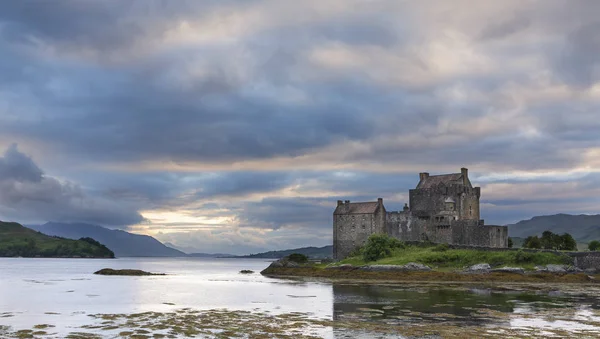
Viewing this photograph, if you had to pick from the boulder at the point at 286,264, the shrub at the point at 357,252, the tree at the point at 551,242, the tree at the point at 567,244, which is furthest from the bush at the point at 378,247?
the tree at the point at 567,244

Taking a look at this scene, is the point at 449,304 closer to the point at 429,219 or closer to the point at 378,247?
the point at 378,247

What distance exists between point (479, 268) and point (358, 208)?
28342 mm

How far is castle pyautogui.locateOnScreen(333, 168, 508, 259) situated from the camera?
91.2 meters

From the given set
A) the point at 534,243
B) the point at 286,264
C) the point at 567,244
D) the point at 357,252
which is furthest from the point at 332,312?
the point at 567,244

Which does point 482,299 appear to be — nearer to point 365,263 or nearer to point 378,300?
point 378,300

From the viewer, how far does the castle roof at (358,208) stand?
99875mm

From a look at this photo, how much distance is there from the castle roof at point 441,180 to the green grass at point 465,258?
11.8m

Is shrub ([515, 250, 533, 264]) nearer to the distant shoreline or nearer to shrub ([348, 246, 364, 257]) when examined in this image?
the distant shoreline

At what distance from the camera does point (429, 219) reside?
96.0 meters

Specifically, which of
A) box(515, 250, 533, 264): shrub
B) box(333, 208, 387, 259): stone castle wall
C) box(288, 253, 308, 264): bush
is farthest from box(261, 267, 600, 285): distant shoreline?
box(288, 253, 308, 264): bush

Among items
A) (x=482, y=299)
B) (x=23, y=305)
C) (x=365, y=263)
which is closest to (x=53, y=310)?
(x=23, y=305)

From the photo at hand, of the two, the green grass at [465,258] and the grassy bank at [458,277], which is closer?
the grassy bank at [458,277]

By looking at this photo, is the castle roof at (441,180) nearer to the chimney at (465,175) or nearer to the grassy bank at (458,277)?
the chimney at (465,175)

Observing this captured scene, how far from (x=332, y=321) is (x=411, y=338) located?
7504 mm
